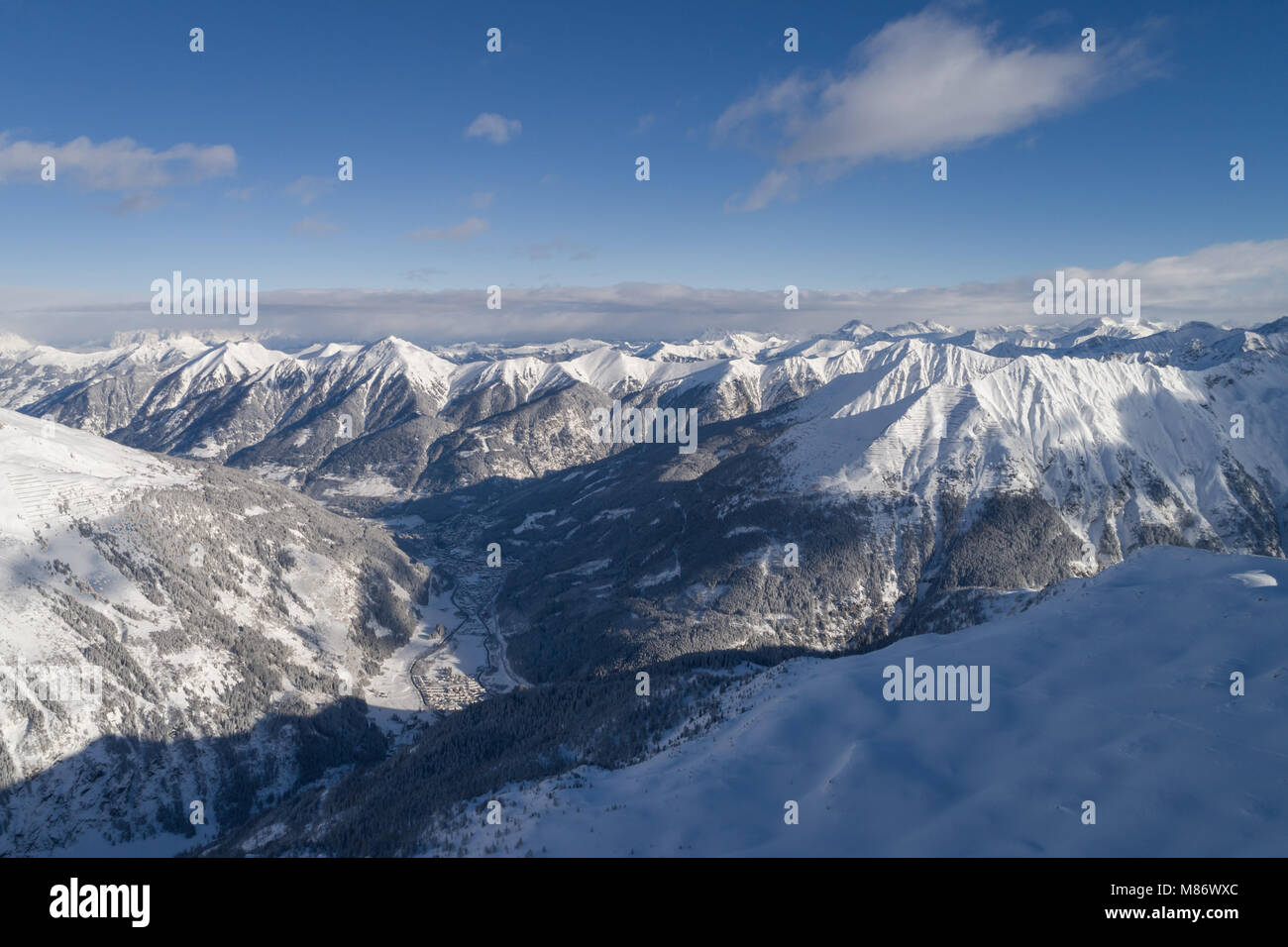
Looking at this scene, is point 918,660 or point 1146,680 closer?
point 1146,680

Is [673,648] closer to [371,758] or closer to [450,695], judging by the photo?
[450,695]

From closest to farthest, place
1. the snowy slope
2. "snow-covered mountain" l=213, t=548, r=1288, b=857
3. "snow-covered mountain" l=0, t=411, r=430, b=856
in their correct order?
1. the snowy slope
2. "snow-covered mountain" l=213, t=548, r=1288, b=857
3. "snow-covered mountain" l=0, t=411, r=430, b=856

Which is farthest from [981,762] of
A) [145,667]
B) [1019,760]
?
[145,667]

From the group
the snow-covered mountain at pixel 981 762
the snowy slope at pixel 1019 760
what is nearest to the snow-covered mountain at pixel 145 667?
the snow-covered mountain at pixel 981 762

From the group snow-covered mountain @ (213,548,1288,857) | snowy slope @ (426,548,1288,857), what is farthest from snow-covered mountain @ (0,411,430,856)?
snowy slope @ (426,548,1288,857)

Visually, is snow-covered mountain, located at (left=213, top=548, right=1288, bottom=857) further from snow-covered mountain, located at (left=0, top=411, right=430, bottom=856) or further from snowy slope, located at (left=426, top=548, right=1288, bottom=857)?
snow-covered mountain, located at (left=0, top=411, right=430, bottom=856)

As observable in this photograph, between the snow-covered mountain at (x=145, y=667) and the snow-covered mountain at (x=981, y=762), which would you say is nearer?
the snow-covered mountain at (x=981, y=762)

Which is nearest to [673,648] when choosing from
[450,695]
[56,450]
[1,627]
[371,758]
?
[450,695]

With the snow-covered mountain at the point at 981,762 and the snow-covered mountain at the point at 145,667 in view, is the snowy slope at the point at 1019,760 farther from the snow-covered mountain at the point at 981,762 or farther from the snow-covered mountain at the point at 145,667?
the snow-covered mountain at the point at 145,667

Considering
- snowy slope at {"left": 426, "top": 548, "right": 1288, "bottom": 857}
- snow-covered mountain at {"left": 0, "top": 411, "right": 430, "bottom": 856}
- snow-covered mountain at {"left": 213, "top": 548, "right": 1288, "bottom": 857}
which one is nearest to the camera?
snowy slope at {"left": 426, "top": 548, "right": 1288, "bottom": 857}

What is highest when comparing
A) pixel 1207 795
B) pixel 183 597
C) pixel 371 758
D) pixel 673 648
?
pixel 1207 795
